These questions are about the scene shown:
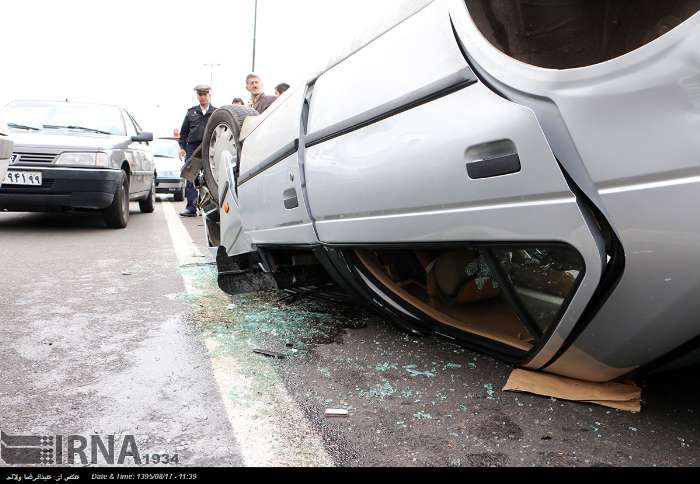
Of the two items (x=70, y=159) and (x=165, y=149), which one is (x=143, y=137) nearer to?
(x=70, y=159)

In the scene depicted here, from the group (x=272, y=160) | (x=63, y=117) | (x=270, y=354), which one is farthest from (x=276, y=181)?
(x=63, y=117)

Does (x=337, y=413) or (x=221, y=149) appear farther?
(x=221, y=149)

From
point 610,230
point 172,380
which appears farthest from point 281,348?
point 610,230

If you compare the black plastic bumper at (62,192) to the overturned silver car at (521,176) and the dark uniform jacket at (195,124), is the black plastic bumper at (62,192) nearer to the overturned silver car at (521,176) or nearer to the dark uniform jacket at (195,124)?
the dark uniform jacket at (195,124)

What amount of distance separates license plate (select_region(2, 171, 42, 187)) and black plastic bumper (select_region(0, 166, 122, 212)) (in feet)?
0.11

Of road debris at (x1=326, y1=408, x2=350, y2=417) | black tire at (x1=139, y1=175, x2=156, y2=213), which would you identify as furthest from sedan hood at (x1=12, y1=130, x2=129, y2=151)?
road debris at (x1=326, y1=408, x2=350, y2=417)

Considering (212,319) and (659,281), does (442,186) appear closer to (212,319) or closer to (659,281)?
(659,281)

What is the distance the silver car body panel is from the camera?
Result: 112cm

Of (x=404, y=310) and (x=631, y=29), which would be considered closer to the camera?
(x=631, y=29)

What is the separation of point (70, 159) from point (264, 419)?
209 inches

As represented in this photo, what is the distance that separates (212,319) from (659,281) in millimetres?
2164

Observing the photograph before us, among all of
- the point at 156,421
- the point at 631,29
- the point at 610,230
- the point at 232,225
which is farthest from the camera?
the point at 232,225

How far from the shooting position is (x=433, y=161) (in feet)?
5.27

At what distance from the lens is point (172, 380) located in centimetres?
204
